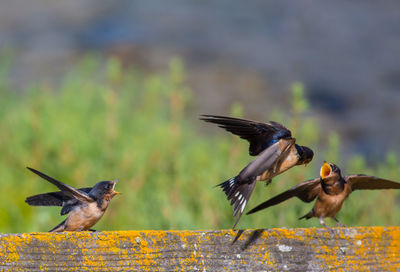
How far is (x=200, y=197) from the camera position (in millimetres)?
5359

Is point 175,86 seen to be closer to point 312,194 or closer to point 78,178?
point 78,178

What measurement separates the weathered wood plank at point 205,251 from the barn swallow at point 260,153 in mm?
259

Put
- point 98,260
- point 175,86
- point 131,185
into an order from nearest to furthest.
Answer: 1. point 98,260
2. point 175,86
3. point 131,185

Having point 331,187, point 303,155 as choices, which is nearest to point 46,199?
point 303,155

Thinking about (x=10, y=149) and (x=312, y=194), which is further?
(x=10, y=149)

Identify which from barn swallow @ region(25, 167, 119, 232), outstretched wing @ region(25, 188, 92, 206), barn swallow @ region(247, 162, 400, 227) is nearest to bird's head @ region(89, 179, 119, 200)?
barn swallow @ region(25, 167, 119, 232)

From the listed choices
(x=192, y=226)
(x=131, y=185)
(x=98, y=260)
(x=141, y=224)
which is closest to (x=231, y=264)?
(x=98, y=260)

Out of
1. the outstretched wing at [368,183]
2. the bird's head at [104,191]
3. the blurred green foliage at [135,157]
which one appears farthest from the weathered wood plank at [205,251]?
the blurred green foliage at [135,157]

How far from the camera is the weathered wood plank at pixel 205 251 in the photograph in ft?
5.52

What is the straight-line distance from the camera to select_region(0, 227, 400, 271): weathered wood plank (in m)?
1.68

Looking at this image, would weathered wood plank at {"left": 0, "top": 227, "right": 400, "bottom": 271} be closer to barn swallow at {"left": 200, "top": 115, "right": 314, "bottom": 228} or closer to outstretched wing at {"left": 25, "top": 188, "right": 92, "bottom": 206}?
barn swallow at {"left": 200, "top": 115, "right": 314, "bottom": 228}

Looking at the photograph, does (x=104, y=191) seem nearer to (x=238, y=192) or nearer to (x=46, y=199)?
(x=46, y=199)

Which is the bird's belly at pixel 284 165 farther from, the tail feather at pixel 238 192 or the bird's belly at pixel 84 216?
the bird's belly at pixel 84 216

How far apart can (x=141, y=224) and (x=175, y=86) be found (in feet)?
4.83
